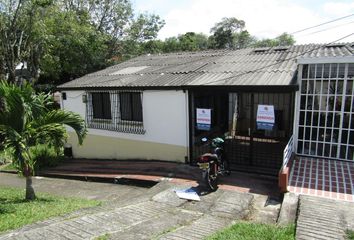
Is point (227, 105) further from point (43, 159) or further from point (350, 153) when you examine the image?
point (43, 159)

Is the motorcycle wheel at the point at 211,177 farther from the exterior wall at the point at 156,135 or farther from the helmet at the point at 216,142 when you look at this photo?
the exterior wall at the point at 156,135

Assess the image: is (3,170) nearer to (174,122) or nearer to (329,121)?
(174,122)

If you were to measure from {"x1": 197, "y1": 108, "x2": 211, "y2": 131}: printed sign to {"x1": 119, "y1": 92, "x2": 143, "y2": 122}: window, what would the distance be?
265 cm

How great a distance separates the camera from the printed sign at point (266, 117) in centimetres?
→ 879

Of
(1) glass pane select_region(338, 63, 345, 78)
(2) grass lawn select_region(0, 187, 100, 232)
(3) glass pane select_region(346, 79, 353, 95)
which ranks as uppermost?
(1) glass pane select_region(338, 63, 345, 78)

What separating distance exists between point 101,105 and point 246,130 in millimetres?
6346

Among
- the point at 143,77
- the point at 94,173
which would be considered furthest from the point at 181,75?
the point at 94,173

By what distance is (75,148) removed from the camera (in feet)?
48.1

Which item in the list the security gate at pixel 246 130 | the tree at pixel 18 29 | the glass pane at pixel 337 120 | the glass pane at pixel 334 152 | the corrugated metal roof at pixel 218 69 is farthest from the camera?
the tree at pixel 18 29

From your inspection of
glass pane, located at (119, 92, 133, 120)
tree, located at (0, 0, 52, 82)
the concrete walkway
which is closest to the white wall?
glass pane, located at (119, 92, 133, 120)

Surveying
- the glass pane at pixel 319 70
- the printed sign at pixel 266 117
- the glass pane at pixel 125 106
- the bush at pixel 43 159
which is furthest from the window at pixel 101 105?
the glass pane at pixel 319 70

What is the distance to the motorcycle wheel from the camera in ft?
25.9

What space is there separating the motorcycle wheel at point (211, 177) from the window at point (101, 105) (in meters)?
6.26

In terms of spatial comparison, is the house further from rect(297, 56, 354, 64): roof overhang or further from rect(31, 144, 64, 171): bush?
rect(31, 144, 64, 171): bush
